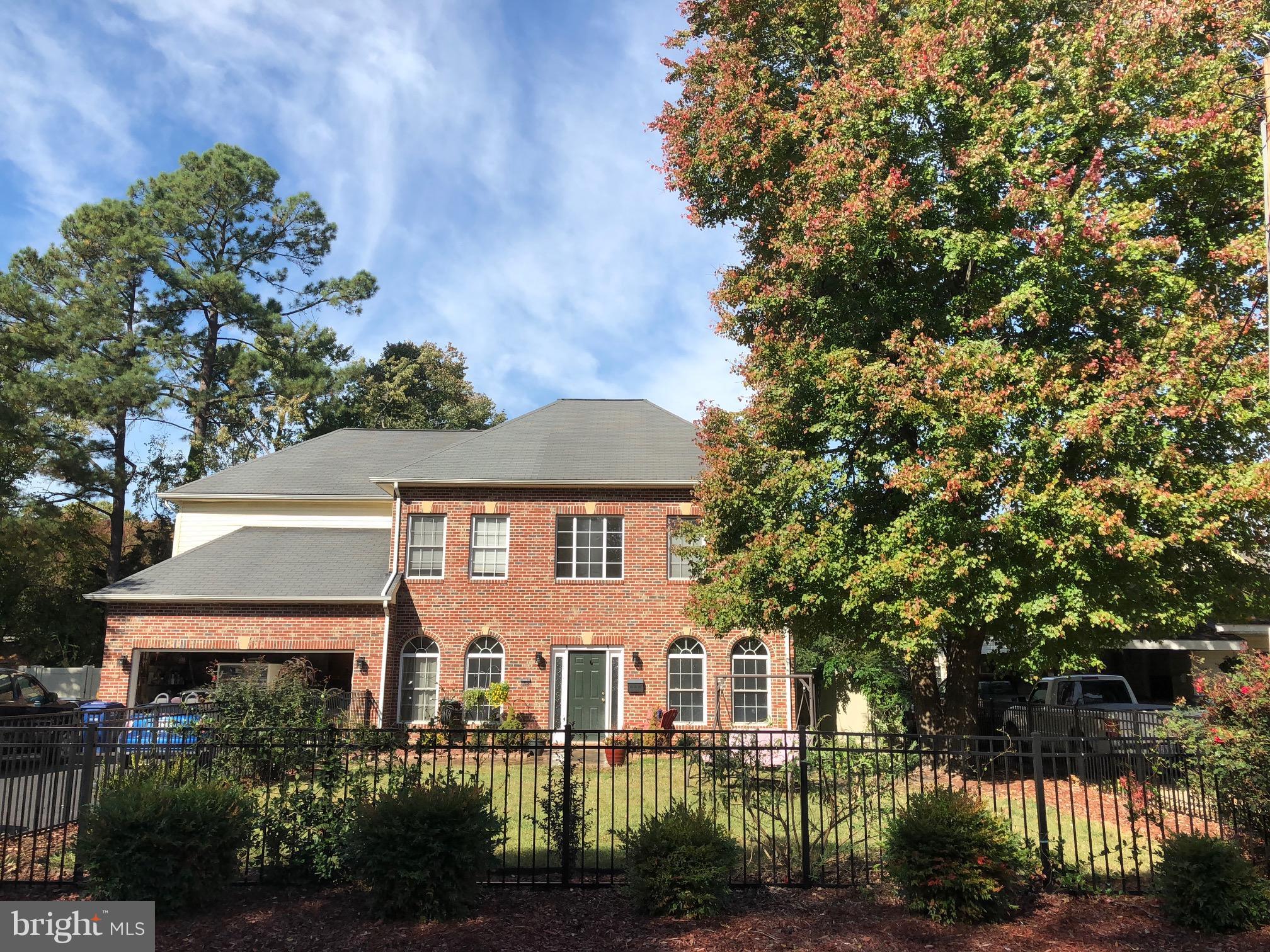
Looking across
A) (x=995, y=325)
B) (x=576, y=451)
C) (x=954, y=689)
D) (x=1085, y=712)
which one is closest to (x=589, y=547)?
(x=576, y=451)

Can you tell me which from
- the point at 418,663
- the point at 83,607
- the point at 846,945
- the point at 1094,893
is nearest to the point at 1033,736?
the point at 1094,893

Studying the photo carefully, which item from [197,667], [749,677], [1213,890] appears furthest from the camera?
[197,667]

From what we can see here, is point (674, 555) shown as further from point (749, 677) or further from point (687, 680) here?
point (749, 677)

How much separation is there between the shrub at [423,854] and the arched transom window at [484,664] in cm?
1268

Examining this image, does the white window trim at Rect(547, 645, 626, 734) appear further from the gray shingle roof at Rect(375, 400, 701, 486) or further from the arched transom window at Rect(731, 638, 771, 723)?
the gray shingle roof at Rect(375, 400, 701, 486)

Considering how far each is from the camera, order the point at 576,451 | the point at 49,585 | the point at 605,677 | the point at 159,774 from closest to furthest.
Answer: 1. the point at 159,774
2. the point at 605,677
3. the point at 576,451
4. the point at 49,585

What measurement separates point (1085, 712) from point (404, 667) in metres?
14.2

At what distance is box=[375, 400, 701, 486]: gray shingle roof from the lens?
2062cm

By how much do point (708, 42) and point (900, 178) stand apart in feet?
17.2

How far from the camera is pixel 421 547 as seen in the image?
67.1 ft

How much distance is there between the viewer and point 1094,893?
7.75m

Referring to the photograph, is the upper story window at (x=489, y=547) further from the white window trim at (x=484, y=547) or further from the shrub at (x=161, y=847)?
the shrub at (x=161, y=847)

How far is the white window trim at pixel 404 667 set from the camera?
773 inches

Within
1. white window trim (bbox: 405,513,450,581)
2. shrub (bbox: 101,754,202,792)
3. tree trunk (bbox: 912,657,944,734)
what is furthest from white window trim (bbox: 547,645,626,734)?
shrub (bbox: 101,754,202,792)
